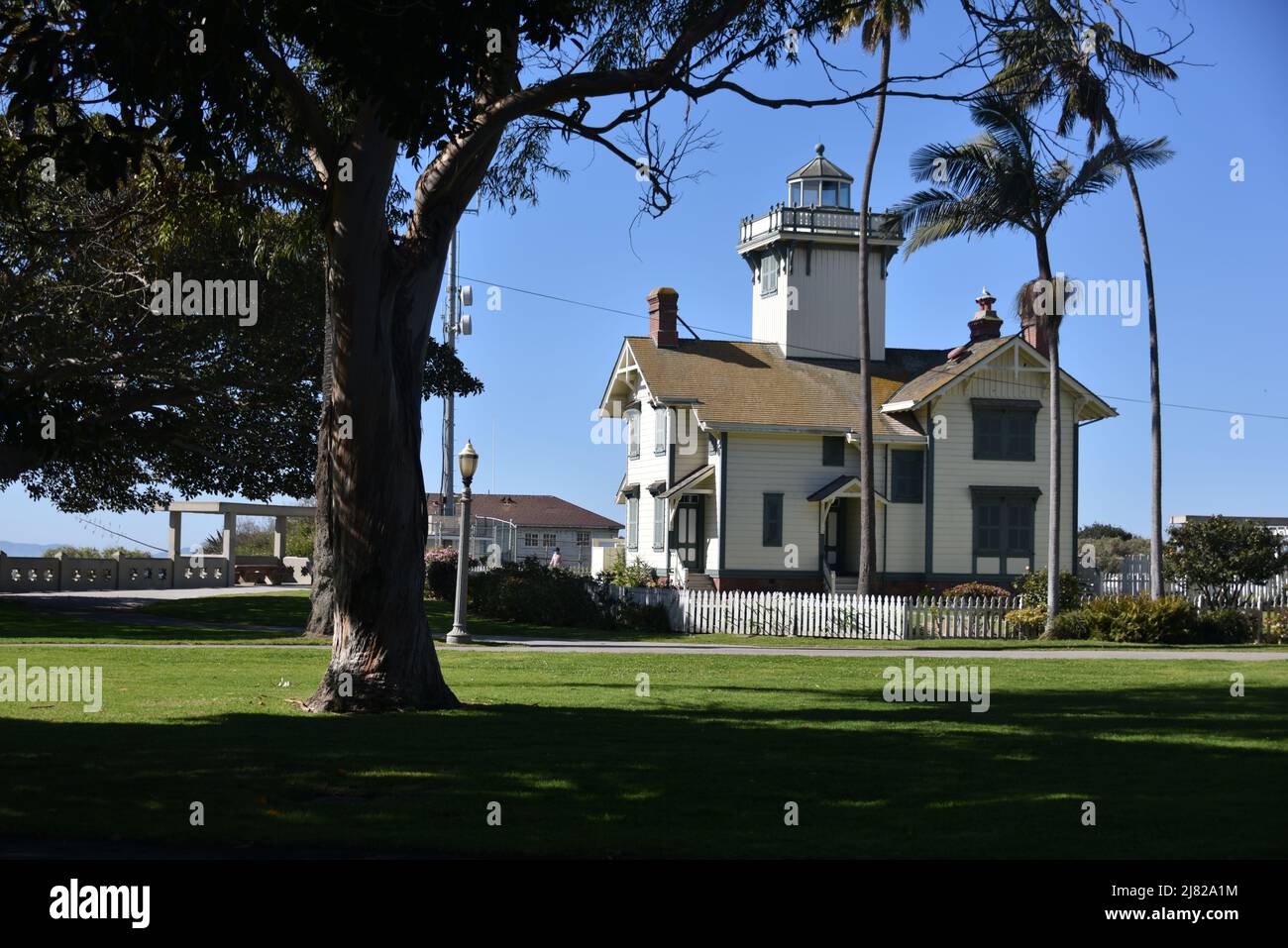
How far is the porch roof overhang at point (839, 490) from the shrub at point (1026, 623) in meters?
8.65

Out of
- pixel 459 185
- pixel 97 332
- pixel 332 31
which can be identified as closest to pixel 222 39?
pixel 332 31

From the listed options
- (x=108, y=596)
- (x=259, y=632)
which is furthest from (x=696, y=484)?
(x=108, y=596)

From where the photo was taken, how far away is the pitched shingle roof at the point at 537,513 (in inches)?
3177

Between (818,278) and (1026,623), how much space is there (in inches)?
652

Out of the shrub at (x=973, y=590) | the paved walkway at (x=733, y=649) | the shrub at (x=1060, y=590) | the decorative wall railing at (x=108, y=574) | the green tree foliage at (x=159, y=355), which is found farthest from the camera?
the decorative wall railing at (x=108, y=574)

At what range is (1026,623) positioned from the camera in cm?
3117

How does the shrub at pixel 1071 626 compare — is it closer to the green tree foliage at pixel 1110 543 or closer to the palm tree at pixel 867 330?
the palm tree at pixel 867 330

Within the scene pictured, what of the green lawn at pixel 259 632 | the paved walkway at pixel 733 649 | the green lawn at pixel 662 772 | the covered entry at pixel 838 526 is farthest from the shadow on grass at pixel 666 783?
the covered entry at pixel 838 526

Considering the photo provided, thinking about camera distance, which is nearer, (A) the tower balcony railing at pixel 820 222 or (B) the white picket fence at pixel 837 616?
(B) the white picket fence at pixel 837 616

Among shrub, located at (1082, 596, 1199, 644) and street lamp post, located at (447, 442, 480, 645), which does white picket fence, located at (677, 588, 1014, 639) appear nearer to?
shrub, located at (1082, 596, 1199, 644)

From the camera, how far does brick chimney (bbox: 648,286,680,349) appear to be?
139 ft

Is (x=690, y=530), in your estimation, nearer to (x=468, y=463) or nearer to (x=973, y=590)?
(x=973, y=590)

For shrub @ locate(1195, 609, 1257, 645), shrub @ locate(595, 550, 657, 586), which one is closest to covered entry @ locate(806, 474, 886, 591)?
shrub @ locate(595, 550, 657, 586)
